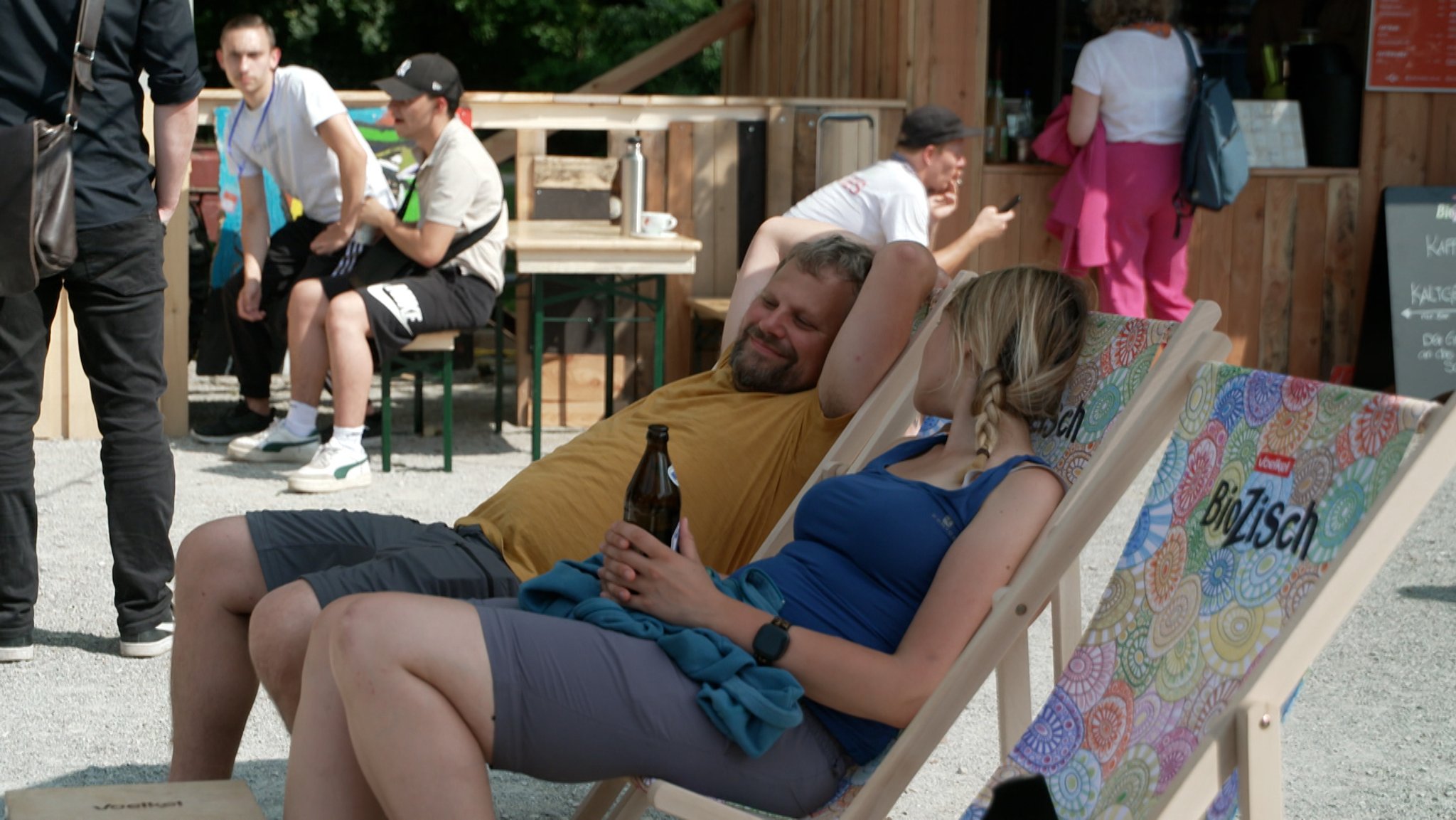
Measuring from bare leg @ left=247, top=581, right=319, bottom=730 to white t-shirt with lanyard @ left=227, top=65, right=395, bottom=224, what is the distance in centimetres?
385

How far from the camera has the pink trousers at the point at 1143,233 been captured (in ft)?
21.7

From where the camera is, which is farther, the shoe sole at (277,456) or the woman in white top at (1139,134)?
the woman in white top at (1139,134)

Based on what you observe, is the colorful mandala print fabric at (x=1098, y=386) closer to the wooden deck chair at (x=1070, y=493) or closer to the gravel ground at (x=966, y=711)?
the wooden deck chair at (x=1070, y=493)


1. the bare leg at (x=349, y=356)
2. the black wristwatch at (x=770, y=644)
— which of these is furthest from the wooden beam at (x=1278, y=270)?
the black wristwatch at (x=770, y=644)

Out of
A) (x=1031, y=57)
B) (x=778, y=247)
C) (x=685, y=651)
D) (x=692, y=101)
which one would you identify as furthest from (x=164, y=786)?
(x=1031, y=57)

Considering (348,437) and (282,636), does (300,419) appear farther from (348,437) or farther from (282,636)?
(282,636)

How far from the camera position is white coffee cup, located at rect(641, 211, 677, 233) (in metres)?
6.45

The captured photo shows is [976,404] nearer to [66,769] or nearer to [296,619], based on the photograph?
[296,619]

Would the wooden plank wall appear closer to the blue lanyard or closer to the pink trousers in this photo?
the pink trousers

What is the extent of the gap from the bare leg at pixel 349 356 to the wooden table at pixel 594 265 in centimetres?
67

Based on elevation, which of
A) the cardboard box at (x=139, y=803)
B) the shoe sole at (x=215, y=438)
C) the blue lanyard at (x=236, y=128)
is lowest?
the shoe sole at (x=215, y=438)

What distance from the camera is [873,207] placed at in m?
5.51

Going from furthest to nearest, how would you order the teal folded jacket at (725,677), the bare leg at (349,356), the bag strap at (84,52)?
the bare leg at (349,356) → the bag strap at (84,52) → the teal folded jacket at (725,677)

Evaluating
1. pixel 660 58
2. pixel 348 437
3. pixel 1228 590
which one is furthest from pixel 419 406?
pixel 1228 590
